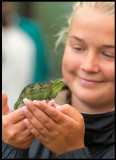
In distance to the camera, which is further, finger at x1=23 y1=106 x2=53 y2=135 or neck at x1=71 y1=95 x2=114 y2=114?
neck at x1=71 y1=95 x2=114 y2=114

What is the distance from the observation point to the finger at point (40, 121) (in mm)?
367

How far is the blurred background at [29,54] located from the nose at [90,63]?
0.21ft

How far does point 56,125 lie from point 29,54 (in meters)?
0.12

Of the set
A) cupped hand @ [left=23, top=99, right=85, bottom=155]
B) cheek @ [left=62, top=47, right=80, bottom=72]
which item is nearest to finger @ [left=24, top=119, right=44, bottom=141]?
cupped hand @ [left=23, top=99, right=85, bottom=155]

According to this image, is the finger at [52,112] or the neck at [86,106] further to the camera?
the neck at [86,106]

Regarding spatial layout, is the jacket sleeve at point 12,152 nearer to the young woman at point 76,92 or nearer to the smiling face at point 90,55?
the young woman at point 76,92

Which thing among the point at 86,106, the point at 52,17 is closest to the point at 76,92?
the point at 86,106

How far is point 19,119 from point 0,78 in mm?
73

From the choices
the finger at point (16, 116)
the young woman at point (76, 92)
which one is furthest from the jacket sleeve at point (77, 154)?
the finger at point (16, 116)

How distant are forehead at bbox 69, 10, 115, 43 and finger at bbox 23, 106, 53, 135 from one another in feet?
0.47

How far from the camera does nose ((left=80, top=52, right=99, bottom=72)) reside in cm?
40

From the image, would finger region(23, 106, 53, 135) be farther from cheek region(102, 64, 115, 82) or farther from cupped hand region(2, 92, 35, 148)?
cheek region(102, 64, 115, 82)

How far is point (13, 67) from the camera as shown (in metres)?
0.41

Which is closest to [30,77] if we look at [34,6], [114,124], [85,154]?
[85,154]
